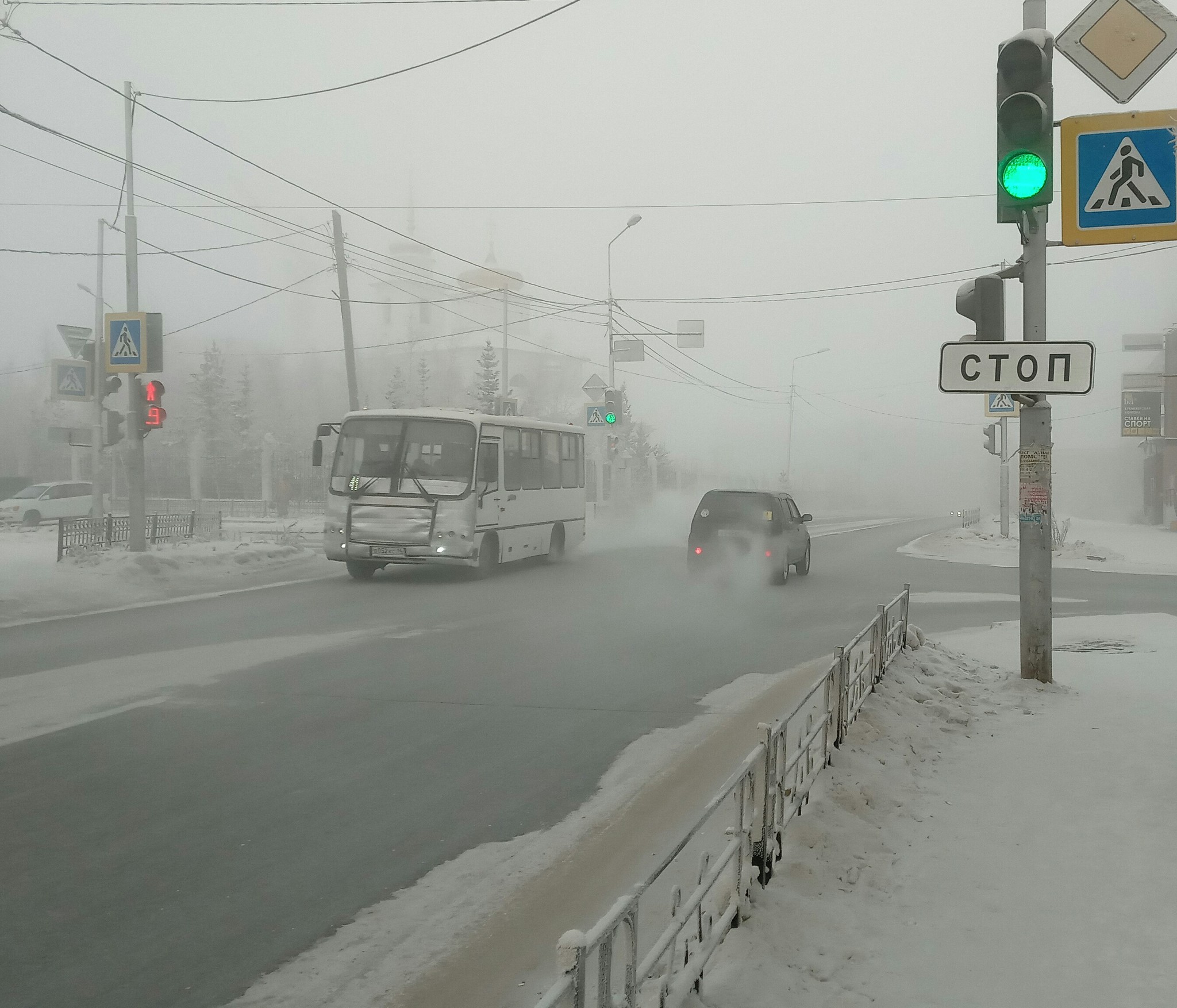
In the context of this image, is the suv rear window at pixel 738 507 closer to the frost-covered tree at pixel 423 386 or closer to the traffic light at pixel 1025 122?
the traffic light at pixel 1025 122

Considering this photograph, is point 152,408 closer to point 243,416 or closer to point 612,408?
point 612,408

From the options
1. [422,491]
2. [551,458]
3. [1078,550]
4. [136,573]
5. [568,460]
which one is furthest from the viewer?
[1078,550]

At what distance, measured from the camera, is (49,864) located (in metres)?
4.68

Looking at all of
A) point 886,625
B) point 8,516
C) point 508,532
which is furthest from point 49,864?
point 8,516

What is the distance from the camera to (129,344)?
17984mm

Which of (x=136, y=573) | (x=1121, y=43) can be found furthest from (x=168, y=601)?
(x=1121, y=43)

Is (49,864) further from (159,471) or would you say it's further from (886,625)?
(159,471)

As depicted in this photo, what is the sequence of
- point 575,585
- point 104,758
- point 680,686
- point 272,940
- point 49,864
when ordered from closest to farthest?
point 272,940 < point 49,864 < point 104,758 < point 680,686 < point 575,585

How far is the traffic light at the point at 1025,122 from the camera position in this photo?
7129 millimetres

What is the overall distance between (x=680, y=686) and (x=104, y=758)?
15.2ft

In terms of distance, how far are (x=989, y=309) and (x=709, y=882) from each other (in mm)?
5495

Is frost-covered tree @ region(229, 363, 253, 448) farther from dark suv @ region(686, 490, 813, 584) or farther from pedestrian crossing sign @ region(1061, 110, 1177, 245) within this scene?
pedestrian crossing sign @ region(1061, 110, 1177, 245)

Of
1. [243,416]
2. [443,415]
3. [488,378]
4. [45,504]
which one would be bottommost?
[45,504]

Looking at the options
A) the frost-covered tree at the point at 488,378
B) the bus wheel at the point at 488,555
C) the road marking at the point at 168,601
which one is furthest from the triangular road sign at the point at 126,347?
the frost-covered tree at the point at 488,378
